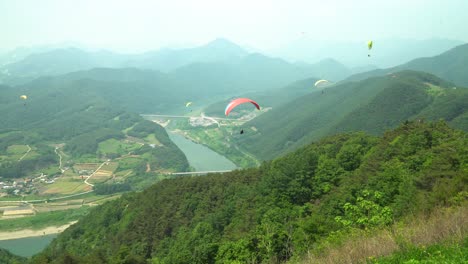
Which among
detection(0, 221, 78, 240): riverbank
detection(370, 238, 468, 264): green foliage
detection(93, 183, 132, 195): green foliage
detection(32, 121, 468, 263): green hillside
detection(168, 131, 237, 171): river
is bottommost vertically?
detection(0, 221, 78, 240): riverbank

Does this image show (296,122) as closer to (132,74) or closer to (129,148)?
(129,148)

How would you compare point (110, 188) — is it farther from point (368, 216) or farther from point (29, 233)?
point (368, 216)

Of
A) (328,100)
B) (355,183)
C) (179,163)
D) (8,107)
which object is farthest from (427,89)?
(8,107)

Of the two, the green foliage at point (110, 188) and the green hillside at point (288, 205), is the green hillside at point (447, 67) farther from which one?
the green hillside at point (288, 205)

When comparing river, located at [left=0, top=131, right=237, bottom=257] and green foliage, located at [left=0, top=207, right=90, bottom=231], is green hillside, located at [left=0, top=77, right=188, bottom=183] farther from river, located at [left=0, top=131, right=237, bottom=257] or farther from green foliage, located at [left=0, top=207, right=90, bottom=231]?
green foliage, located at [left=0, top=207, right=90, bottom=231]

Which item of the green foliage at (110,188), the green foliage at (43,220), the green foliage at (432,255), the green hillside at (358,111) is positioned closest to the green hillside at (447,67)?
→ the green hillside at (358,111)

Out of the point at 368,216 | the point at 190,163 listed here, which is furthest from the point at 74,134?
the point at 368,216

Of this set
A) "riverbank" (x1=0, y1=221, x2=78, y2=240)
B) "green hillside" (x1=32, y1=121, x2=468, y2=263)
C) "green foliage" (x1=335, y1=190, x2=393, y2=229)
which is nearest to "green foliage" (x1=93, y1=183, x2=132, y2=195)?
"riverbank" (x1=0, y1=221, x2=78, y2=240)
